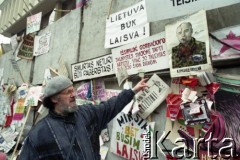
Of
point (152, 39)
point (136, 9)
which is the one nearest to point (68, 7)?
point (136, 9)

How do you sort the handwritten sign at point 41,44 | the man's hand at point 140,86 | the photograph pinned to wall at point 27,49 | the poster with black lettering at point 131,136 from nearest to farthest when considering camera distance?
the man's hand at point 140,86
the poster with black lettering at point 131,136
the handwritten sign at point 41,44
the photograph pinned to wall at point 27,49

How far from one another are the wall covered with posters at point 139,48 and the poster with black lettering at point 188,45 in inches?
0.4

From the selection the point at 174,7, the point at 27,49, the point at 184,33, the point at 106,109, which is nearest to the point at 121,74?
the point at 106,109

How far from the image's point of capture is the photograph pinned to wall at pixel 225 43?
2594 millimetres

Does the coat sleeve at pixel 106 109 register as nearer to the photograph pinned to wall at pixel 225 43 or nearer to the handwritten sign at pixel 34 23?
the photograph pinned to wall at pixel 225 43

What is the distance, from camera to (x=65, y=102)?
9.05ft

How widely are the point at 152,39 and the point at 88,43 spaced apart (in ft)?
5.34

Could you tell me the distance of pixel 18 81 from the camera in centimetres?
754

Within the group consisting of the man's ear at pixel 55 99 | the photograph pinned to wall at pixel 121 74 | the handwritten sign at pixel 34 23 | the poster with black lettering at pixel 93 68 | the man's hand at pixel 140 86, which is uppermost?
the handwritten sign at pixel 34 23

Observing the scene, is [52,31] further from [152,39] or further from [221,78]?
[221,78]

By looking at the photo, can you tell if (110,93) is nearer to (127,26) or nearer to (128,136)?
(128,136)

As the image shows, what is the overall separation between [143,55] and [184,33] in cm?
65

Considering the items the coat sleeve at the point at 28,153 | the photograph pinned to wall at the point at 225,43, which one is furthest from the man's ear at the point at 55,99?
the photograph pinned to wall at the point at 225,43

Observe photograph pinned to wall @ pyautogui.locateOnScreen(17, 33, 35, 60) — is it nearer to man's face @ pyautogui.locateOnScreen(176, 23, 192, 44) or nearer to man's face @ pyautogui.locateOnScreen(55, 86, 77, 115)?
man's face @ pyautogui.locateOnScreen(55, 86, 77, 115)
